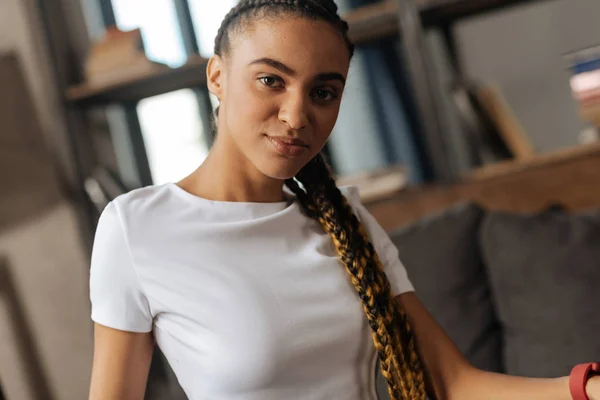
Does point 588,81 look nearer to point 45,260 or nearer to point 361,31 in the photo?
point 361,31

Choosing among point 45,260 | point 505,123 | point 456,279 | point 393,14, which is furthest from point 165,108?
point 505,123

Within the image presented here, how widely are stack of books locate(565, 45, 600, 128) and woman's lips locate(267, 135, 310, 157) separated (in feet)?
3.60

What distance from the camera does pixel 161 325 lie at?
57 cm

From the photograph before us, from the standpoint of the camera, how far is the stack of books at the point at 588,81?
1.42 m

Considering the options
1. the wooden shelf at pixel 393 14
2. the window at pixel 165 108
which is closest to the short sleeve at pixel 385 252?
the window at pixel 165 108

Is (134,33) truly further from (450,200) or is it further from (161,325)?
(161,325)

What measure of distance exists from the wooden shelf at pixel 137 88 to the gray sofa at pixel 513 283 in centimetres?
53

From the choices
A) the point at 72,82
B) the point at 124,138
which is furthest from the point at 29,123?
the point at 124,138

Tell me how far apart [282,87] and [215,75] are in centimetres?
6

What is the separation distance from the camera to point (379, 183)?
4.84ft

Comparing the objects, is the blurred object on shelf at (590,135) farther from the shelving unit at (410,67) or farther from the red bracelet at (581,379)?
the red bracelet at (581,379)

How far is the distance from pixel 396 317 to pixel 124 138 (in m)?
0.95

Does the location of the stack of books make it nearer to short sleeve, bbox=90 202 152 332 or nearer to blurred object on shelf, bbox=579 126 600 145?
blurred object on shelf, bbox=579 126 600 145

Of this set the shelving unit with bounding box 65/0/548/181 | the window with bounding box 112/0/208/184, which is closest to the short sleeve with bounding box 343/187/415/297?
the window with bounding box 112/0/208/184
